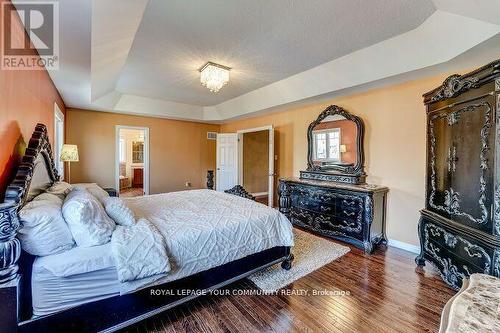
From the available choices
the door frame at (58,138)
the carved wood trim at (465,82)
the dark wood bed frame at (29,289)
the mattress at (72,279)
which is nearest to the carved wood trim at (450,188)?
the carved wood trim at (465,82)

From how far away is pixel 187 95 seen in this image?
5102 mm

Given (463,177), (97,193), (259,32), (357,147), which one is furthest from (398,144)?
(97,193)

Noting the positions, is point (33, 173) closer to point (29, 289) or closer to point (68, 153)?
point (29, 289)

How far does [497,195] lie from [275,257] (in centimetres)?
192

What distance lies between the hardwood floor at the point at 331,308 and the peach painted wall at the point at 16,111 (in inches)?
61.0

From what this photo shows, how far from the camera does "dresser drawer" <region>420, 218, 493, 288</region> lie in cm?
→ 185

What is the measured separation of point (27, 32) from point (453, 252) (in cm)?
426

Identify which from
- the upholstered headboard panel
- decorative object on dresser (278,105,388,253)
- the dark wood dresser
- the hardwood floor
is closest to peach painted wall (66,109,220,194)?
the upholstered headboard panel

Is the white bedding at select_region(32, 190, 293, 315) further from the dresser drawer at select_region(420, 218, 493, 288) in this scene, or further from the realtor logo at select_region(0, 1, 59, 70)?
the dresser drawer at select_region(420, 218, 493, 288)

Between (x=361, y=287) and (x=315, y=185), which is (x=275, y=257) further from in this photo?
(x=315, y=185)

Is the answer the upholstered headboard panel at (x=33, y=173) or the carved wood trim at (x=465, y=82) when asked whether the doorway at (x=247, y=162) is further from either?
the upholstered headboard panel at (x=33, y=173)

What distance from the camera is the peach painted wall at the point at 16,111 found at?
155 centimetres

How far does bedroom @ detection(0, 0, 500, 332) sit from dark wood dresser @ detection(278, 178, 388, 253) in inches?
1.0

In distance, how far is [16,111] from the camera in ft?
5.93
